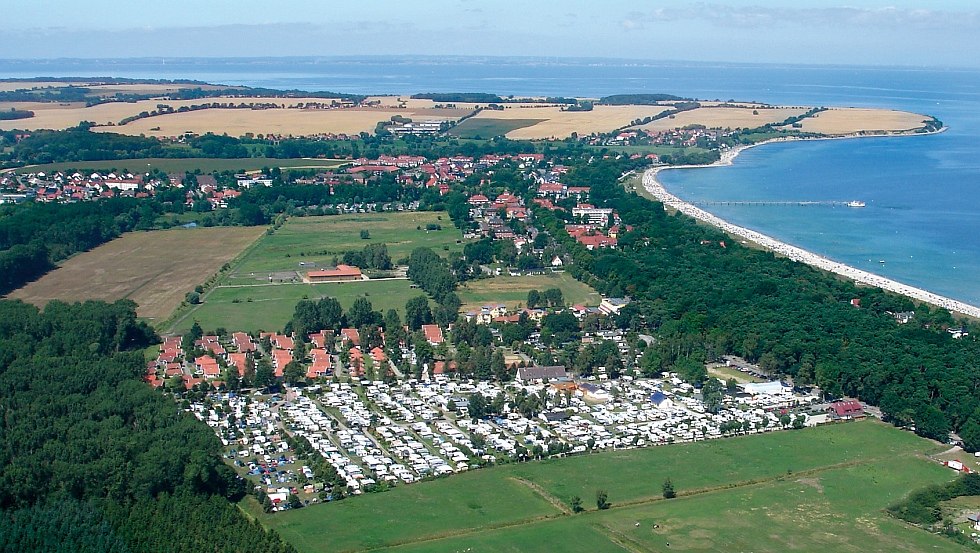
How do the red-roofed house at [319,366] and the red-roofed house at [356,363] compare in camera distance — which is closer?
the red-roofed house at [319,366]

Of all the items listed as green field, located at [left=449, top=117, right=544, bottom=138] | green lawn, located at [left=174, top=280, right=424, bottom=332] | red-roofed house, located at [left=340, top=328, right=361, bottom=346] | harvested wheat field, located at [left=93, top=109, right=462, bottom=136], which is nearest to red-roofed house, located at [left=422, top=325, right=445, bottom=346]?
red-roofed house, located at [left=340, top=328, right=361, bottom=346]

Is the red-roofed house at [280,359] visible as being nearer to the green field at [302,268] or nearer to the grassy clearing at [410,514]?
the green field at [302,268]

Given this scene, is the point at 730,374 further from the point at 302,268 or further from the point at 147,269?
the point at 147,269


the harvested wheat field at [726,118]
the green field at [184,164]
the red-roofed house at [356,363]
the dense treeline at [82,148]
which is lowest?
the red-roofed house at [356,363]

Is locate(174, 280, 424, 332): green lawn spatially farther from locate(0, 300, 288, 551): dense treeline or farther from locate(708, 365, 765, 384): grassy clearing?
locate(708, 365, 765, 384): grassy clearing

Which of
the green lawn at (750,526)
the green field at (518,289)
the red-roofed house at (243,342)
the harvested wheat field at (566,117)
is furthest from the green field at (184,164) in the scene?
the green lawn at (750,526)

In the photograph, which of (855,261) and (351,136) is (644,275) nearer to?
(855,261)

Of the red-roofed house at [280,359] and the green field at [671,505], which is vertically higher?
the red-roofed house at [280,359]
